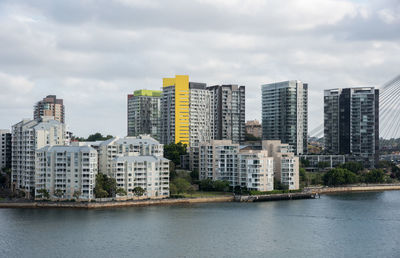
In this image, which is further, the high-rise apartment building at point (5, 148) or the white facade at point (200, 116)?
the white facade at point (200, 116)

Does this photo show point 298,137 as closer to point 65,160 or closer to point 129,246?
point 65,160

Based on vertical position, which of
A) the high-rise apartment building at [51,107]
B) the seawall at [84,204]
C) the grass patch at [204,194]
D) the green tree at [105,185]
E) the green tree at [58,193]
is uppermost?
the high-rise apartment building at [51,107]

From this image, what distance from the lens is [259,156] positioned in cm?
6656

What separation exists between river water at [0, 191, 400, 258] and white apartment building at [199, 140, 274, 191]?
7.86 metres

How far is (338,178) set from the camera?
78.8 m

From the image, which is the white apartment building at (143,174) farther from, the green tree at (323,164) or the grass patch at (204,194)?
the green tree at (323,164)

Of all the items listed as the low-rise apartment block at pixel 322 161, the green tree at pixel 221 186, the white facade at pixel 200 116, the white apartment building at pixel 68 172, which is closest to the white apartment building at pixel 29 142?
the white apartment building at pixel 68 172

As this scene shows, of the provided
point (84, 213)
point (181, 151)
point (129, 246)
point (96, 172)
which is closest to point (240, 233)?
point (129, 246)

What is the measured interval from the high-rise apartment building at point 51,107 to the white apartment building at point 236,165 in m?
49.4

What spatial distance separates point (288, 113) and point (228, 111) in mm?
12509

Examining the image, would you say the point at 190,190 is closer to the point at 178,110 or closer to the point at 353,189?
the point at 353,189

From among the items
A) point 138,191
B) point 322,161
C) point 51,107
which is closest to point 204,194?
point 138,191

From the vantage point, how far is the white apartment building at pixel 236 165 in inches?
2613

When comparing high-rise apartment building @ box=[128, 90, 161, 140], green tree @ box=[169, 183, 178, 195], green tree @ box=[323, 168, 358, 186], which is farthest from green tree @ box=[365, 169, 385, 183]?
high-rise apartment building @ box=[128, 90, 161, 140]
